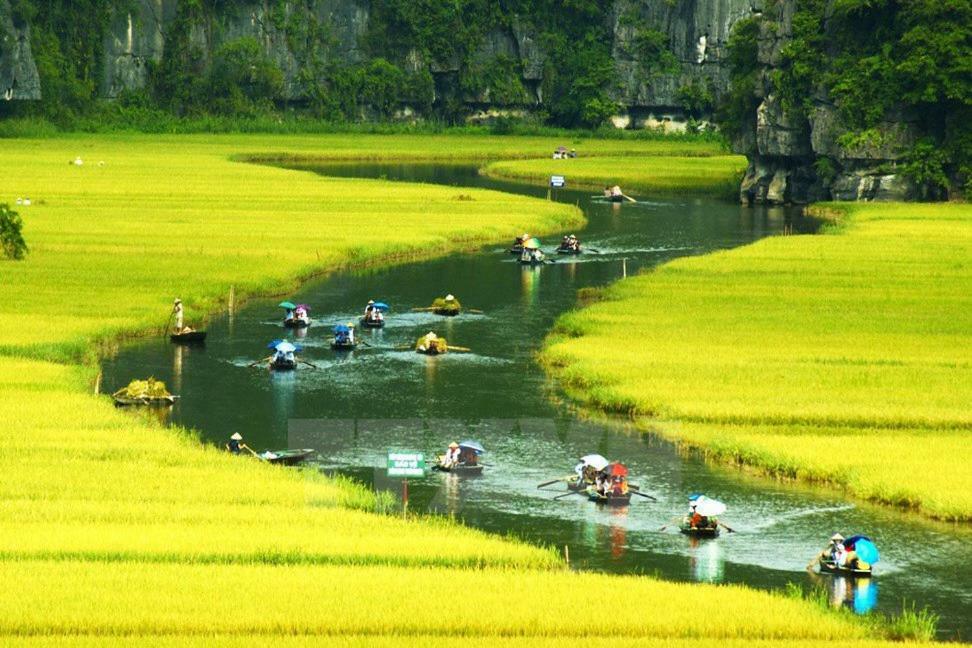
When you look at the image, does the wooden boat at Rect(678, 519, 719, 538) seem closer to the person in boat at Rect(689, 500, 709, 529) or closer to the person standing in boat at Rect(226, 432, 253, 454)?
the person in boat at Rect(689, 500, 709, 529)

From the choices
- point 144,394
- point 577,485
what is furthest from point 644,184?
point 577,485

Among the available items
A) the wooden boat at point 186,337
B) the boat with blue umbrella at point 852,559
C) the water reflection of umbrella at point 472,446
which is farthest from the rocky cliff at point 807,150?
the boat with blue umbrella at point 852,559

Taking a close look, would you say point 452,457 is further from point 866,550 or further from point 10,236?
point 10,236

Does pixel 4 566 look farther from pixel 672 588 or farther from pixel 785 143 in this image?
pixel 785 143

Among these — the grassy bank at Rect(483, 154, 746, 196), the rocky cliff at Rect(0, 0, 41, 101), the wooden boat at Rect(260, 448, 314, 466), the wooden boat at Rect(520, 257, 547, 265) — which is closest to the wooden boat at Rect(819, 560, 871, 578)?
the wooden boat at Rect(260, 448, 314, 466)

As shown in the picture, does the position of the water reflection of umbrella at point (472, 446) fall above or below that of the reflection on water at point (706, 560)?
above

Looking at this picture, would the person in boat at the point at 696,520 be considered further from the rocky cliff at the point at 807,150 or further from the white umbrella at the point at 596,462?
the rocky cliff at the point at 807,150
